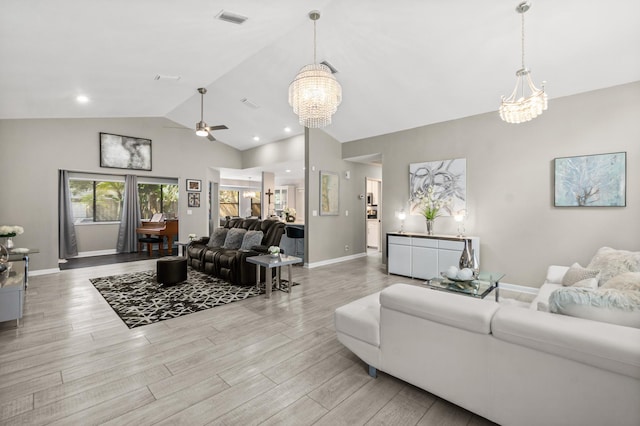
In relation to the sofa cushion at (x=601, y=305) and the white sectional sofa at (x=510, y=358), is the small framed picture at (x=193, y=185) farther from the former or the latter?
the sofa cushion at (x=601, y=305)

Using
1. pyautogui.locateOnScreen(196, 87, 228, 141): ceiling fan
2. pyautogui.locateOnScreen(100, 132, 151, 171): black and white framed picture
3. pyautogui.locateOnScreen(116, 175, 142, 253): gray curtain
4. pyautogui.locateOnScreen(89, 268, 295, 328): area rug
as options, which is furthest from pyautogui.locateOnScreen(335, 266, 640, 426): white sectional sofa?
pyautogui.locateOnScreen(116, 175, 142, 253): gray curtain

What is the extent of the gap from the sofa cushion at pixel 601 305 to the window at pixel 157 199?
959 cm

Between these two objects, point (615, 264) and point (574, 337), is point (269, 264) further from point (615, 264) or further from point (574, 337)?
point (615, 264)

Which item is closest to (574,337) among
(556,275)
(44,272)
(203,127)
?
(556,275)

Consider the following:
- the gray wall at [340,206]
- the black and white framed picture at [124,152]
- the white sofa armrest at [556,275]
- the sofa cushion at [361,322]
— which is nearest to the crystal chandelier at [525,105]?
the white sofa armrest at [556,275]

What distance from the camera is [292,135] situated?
7438mm

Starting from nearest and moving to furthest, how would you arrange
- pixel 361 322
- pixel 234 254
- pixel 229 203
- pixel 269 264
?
1. pixel 361 322
2. pixel 269 264
3. pixel 234 254
4. pixel 229 203

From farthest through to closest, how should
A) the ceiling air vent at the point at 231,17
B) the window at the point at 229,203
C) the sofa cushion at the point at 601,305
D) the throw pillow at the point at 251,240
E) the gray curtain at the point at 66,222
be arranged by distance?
the window at the point at 229,203 < the gray curtain at the point at 66,222 < the throw pillow at the point at 251,240 < the ceiling air vent at the point at 231,17 < the sofa cushion at the point at 601,305

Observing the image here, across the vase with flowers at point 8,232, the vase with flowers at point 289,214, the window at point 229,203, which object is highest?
the window at point 229,203

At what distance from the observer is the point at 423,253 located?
203 inches

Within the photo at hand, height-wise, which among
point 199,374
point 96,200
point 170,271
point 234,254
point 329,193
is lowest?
point 199,374

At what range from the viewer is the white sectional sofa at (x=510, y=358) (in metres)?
1.31

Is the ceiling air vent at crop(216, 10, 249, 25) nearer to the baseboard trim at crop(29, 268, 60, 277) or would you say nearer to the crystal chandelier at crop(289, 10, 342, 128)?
the crystal chandelier at crop(289, 10, 342, 128)

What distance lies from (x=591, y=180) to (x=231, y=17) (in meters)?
5.04
